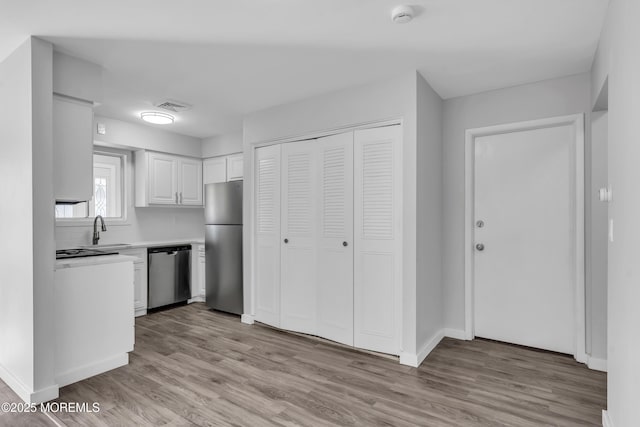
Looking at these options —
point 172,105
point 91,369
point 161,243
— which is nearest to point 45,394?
point 91,369

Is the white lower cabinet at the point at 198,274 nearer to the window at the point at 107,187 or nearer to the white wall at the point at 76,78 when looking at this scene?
the window at the point at 107,187

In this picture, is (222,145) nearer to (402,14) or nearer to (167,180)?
(167,180)

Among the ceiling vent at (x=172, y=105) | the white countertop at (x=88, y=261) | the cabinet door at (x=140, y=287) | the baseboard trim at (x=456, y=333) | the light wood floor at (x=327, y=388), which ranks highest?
the ceiling vent at (x=172, y=105)

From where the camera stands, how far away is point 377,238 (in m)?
3.18

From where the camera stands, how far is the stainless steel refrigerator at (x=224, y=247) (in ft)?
14.5

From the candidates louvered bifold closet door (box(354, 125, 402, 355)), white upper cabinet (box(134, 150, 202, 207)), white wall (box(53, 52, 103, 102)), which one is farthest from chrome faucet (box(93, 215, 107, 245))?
louvered bifold closet door (box(354, 125, 402, 355))

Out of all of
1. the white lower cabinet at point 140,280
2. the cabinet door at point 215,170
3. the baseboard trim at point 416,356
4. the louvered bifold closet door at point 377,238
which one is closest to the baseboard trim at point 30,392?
the white lower cabinet at point 140,280

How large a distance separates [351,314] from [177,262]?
9.16ft

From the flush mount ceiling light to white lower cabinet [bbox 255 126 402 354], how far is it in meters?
1.18

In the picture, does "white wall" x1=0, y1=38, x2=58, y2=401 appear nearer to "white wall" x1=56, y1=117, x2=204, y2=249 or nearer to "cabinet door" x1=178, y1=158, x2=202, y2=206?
"white wall" x1=56, y1=117, x2=204, y2=249

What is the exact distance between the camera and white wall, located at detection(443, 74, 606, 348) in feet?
10.5

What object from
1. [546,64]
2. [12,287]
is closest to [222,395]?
[12,287]

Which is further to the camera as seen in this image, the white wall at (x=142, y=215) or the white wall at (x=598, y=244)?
the white wall at (x=142, y=215)

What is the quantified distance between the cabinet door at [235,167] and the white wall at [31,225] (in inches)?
106
